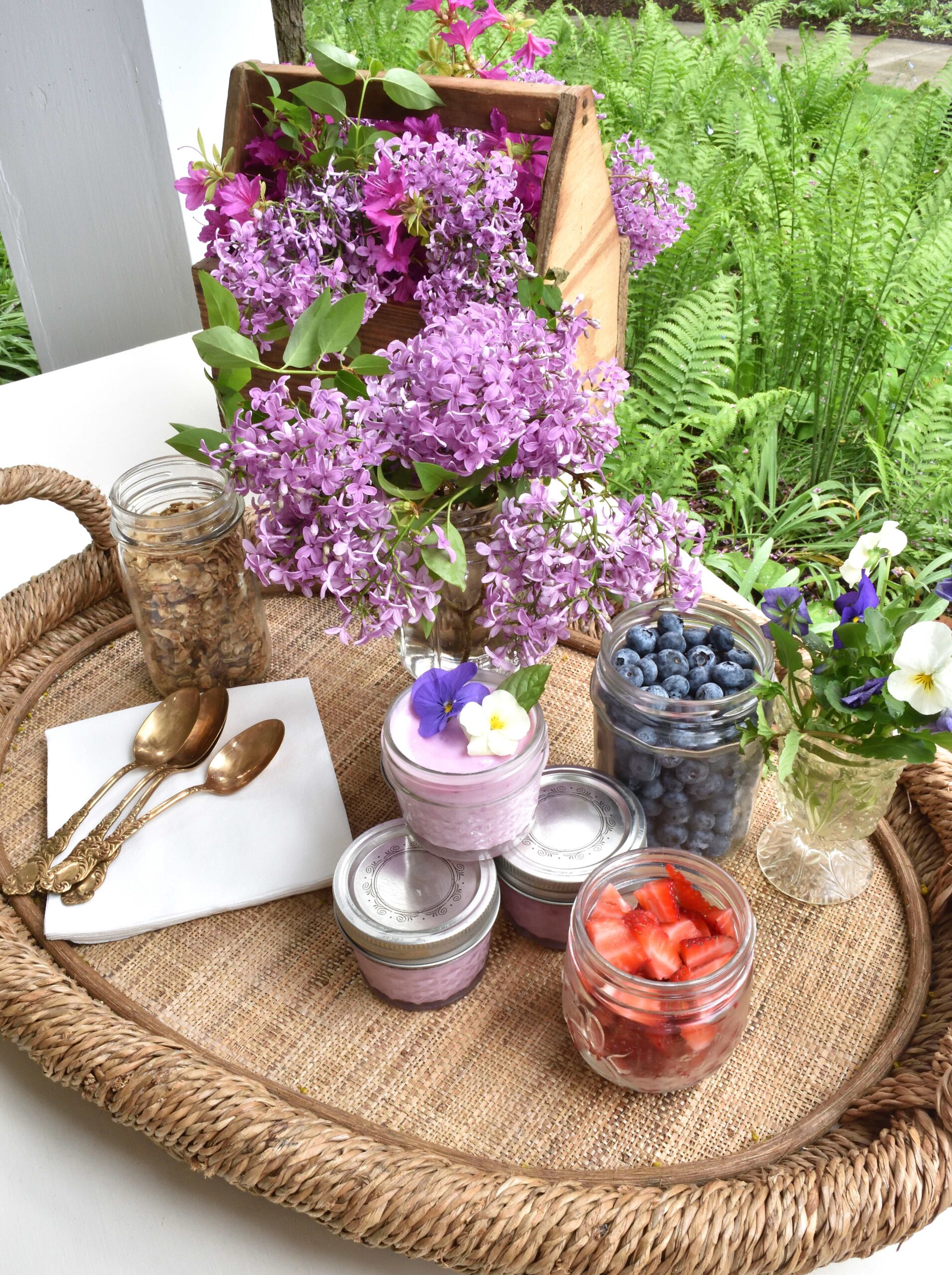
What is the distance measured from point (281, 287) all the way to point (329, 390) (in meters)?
0.25

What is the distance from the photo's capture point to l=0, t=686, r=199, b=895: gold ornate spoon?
88cm

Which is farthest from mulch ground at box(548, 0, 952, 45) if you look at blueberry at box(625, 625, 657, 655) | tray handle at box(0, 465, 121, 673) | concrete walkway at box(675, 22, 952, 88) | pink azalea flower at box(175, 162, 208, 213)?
blueberry at box(625, 625, 657, 655)

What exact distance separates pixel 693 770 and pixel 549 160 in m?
0.69

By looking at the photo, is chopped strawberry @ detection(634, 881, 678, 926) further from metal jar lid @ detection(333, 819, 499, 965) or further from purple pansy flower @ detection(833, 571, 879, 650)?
purple pansy flower @ detection(833, 571, 879, 650)

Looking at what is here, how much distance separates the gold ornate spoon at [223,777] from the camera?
0.89 metres

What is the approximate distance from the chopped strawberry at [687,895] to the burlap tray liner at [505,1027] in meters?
0.13

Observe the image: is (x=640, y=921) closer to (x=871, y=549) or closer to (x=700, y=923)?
(x=700, y=923)

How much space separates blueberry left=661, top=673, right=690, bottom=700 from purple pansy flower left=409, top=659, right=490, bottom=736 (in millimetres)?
147

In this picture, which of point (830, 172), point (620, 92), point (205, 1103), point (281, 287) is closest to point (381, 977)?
point (205, 1103)

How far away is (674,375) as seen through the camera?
6.33ft

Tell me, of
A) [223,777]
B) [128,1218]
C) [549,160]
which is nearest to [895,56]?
[549,160]

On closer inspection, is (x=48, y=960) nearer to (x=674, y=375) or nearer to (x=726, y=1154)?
(x=726, y=1154)

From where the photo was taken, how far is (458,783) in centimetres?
75

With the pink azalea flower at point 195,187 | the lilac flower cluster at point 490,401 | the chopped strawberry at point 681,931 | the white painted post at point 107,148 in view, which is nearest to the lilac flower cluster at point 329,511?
the lilac flower cluster at point 490,401
